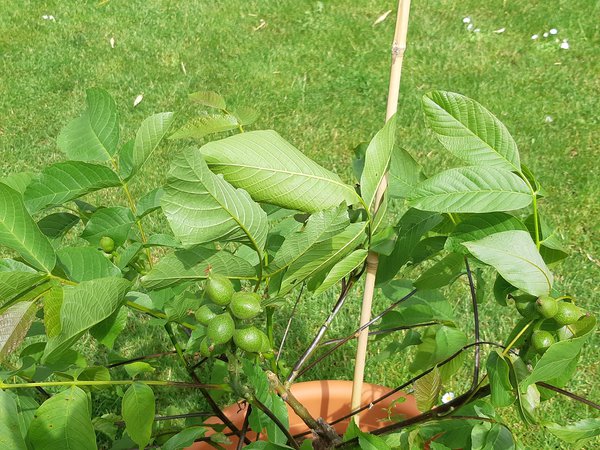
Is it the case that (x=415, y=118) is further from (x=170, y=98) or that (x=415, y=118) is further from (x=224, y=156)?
(x=224, y=156)

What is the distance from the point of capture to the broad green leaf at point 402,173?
1038 mm

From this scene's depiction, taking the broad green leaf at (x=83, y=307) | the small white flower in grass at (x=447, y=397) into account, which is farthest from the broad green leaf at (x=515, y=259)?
the small white flower in grass at (x=447, y=397)

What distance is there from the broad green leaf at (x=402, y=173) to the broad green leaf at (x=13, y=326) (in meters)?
0.55

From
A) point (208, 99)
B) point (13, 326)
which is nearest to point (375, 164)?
point (208, 99)

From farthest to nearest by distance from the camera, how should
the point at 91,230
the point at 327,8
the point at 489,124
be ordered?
the point at 327,8 < the point at 91,230 < the point at 489,124

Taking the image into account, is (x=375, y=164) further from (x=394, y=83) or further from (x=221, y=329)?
(x=221, y=329)

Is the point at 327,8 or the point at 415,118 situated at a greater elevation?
the point at 327,8

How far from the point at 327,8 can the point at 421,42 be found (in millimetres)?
756

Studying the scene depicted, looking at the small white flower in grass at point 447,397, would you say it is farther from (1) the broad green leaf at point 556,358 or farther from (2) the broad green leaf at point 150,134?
(2) the broad green leaf at point 150,134

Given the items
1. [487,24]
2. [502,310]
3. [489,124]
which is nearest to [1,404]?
[489,124]

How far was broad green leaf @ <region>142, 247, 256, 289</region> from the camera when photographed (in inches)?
31.0

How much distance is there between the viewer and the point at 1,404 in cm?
85

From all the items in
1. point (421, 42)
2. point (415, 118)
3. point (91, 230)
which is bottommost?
point (415, 118)

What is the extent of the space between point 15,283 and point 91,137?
0.43m
